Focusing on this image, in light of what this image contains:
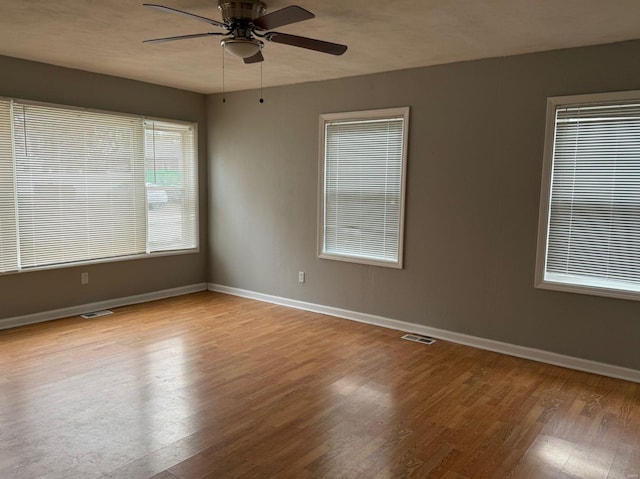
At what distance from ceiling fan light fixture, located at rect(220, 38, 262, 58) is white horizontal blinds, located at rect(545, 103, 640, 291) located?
2449 mm

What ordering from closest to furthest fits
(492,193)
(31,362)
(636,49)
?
1. (636,49)
2. (31,362)
3. (492,193)

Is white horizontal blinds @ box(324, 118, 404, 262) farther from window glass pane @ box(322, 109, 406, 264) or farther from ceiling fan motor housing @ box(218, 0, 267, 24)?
ceiling fan motor housing @ box(218, 0, 267, 24)

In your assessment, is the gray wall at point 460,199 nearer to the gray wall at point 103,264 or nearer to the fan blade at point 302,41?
the gray wall at point 103,264

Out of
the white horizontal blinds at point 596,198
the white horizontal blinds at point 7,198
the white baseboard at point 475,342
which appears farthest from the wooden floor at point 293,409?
the white horizontal blinds at point 596,198

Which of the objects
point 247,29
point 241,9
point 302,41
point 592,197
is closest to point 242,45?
point 247,29

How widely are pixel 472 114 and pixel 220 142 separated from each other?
10.8 feet

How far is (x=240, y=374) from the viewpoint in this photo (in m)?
3.55

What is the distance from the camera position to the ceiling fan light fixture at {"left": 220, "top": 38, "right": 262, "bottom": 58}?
2.88m

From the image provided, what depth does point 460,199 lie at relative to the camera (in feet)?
13.9

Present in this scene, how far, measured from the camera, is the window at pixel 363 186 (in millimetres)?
4629

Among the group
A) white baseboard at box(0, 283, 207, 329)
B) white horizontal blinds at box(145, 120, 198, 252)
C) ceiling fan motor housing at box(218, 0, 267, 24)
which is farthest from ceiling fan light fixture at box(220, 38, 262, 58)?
white baseboard at box(0, 283, 207, 329)

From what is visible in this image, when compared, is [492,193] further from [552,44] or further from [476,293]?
[552,44]

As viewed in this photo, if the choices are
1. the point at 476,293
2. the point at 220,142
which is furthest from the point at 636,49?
the point at 220,142

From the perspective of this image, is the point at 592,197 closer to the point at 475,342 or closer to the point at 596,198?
the point at 596,198
